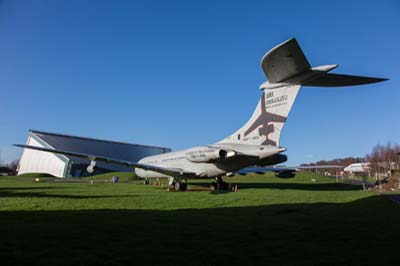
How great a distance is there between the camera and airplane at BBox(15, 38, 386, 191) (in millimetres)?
12016

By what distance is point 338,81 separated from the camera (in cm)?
1323

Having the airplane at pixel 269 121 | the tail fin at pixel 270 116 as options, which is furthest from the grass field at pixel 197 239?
the tail fin at pixel 270 116

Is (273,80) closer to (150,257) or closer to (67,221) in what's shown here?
(67,221)

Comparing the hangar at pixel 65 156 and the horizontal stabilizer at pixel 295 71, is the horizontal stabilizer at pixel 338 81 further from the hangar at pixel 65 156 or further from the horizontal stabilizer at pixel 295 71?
the hangar at pixel 65 156

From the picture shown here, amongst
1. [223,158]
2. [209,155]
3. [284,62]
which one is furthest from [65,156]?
[284,62]

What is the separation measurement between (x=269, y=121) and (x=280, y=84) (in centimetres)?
217

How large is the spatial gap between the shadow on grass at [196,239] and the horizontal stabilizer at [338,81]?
5.72m

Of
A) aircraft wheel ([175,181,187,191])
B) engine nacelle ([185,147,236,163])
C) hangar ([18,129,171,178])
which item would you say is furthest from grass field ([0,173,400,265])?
hangar ([18,129,171,178])

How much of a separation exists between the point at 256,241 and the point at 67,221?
446 cm

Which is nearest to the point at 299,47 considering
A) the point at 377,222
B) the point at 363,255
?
the point at 377,222

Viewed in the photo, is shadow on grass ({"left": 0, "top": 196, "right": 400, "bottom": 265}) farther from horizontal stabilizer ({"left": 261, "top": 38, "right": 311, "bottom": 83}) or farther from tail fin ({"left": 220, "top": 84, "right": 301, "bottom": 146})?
tail fin ({"left": 220, "top": 84, "right": 301, "bottom": 146})

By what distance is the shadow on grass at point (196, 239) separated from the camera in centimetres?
425

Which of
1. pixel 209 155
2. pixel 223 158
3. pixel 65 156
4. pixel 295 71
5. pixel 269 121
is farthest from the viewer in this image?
pixel 65 156

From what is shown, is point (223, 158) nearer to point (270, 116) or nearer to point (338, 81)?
point (270, 116)
